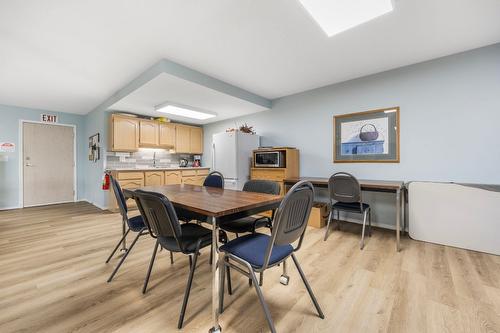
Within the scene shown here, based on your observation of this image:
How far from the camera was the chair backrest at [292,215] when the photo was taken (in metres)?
1.09

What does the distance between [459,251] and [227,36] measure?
3513mm

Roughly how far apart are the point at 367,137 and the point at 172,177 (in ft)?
13.5

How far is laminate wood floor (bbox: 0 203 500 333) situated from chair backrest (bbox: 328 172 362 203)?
22.7 inches

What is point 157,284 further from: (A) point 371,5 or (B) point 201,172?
(B) point 201,172

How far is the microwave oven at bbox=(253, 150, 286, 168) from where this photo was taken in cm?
377

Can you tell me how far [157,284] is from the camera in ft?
5.87

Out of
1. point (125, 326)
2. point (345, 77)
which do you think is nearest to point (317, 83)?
point (345, 77)

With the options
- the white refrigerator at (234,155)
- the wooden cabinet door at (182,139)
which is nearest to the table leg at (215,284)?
the white refrigerator at (234,155)

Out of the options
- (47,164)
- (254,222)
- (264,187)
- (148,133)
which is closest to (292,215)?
(254,222)

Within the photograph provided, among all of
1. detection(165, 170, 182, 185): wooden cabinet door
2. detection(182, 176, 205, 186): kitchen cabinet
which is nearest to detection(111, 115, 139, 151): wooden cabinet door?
detection(165, 170, 182, 185): wooden cabinet door

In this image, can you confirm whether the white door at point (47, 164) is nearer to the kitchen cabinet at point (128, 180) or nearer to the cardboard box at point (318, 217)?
the kitchen cabinet at point (128, 180)

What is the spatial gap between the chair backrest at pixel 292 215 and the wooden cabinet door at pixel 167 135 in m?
4.68

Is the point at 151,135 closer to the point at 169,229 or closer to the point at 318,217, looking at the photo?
the point at 318,217

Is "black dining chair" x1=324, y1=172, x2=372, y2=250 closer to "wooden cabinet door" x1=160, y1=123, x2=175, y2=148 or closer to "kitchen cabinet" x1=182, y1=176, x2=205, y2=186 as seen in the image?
"kitchen cabinet" x1=182, y1=176, x2=205, y2=186
